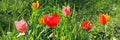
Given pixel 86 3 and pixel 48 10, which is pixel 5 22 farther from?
pixel 86 3

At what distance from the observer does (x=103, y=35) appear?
2.82m

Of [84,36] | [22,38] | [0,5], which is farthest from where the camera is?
[0,5]

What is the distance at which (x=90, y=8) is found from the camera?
394cm

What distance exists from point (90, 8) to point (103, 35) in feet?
3.78

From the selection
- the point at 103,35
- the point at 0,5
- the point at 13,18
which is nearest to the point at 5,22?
the point at 13,18

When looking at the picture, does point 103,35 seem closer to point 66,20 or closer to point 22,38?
point 66,20

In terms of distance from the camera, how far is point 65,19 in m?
2.57

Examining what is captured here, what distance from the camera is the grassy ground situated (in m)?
2.42

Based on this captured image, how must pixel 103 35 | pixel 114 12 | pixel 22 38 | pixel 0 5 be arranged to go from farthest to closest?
pixel 114 12, pixel 0 5, pixel 103 35, pixel 22 38

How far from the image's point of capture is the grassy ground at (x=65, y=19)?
2.42m

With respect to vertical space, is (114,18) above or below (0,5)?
below

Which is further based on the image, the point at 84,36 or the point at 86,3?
the point at 86,3

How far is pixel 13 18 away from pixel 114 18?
1.12 metres

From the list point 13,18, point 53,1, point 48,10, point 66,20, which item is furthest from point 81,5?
point 66,20
